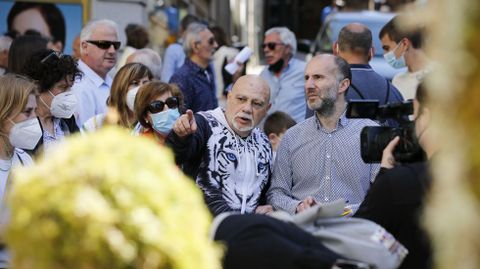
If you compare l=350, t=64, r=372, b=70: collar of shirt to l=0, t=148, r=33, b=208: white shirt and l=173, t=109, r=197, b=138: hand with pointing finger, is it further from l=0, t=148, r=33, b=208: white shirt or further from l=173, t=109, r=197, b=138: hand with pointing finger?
l=0, t=148, r=33, b=208: white shirt

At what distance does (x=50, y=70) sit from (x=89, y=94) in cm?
123

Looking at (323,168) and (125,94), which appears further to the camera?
(125,94)

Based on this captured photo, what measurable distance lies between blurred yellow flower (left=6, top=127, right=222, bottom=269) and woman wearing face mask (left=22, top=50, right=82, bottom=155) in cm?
354

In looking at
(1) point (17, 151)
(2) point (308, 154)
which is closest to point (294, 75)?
(2) point (308, 154)

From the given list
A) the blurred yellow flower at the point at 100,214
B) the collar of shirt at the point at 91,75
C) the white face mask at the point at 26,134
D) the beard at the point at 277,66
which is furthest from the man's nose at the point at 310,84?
the beard at the point at 277,66

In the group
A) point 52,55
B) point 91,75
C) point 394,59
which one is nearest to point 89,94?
point 91,75

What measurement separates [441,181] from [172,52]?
32.7ft

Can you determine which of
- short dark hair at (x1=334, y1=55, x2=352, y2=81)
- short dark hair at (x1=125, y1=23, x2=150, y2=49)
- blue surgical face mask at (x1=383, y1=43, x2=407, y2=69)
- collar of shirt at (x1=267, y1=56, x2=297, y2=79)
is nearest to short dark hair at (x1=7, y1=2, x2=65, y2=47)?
short dark hair at (x1=125, y1=23, x2=150, y2=49)

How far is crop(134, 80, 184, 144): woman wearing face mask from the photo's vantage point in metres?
6.23

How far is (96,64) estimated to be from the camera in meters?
8.16

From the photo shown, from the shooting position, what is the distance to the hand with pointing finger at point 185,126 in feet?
18.0

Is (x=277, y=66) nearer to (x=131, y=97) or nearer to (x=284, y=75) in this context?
(x=284, y=75)

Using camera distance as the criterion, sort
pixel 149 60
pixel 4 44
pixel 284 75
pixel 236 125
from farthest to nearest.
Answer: pixel 284 75 < pixel 4 44 < pixel 149 60 < pixel 236 125

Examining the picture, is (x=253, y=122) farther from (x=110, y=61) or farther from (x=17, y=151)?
(x=110, y=61)
